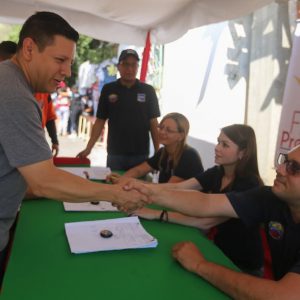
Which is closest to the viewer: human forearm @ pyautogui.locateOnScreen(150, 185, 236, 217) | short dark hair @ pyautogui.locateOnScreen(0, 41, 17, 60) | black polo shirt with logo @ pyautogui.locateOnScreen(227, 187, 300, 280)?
black polo shirt with logo @ pyautogui.locateOnScreen(227, 187, 300, 280)

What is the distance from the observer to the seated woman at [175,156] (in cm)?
251

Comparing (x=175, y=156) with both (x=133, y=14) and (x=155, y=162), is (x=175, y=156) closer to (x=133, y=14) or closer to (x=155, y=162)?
(x=155, y=162)

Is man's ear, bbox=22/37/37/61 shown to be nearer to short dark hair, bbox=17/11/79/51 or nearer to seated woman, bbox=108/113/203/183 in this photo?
short dark hair, bbox=17/11/79/51

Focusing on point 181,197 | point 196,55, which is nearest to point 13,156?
point 181,197

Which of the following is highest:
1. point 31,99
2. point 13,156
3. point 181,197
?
point 31,99

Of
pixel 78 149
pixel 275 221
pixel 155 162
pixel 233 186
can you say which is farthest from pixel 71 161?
pixel 78 149

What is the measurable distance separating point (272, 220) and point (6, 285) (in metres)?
0.99

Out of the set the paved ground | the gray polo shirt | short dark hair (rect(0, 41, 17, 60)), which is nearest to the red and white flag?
the gray polo shirt

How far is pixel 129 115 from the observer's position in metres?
3.50

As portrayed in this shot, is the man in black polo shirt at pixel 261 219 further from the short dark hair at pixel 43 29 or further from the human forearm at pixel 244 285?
the short dark hair at pixel 43 29

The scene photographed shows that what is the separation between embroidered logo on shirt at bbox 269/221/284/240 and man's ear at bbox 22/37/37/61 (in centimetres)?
110

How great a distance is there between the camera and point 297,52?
7.95 ft

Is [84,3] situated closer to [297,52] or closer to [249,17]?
[249,17]

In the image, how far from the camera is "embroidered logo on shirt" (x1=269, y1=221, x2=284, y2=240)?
1396 mm
